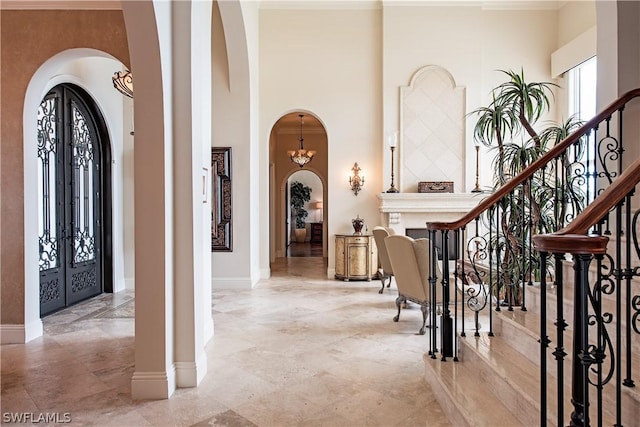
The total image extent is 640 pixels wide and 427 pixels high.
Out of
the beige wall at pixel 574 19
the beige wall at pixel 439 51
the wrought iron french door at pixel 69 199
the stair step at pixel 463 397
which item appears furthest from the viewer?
the beige wall at pixel 439 51

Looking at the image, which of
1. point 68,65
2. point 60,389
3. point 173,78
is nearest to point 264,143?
point 68,65

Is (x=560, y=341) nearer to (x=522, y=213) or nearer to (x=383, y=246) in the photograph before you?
(x=522, y=213)

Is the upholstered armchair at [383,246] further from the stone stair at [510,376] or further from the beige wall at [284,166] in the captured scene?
the beige wall at [284,166]

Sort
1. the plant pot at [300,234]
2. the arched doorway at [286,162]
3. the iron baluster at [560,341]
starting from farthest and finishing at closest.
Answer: the plant pot at [300,234]
the arched doorway at [286,162]
the iron baluster at [560,341]

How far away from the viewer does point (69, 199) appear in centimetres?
543

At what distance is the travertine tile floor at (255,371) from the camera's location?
261 cm

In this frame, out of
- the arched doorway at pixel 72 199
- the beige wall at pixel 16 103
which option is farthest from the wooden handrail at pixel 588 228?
the arched doorway at pixel 72 199

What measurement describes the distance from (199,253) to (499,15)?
24.1ft

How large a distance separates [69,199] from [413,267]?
437cm

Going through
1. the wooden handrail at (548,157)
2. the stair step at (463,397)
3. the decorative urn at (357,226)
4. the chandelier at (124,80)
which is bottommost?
the stair step at (463,397)

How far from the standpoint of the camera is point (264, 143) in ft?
25.3

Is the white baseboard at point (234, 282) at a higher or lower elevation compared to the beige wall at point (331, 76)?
lower

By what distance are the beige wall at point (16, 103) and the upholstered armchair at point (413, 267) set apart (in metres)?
3.67

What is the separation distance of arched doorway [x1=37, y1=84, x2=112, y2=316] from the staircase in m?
4.48
